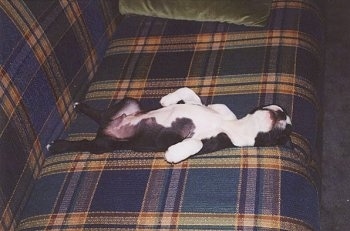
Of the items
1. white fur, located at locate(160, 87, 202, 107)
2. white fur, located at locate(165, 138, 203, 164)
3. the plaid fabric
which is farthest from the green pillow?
white fur, located at locate(165, 138, 203, 164)

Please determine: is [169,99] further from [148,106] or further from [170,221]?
[170,221]

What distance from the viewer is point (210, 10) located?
190 cm

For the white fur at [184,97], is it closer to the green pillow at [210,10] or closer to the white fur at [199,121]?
the white fur at [199,121]

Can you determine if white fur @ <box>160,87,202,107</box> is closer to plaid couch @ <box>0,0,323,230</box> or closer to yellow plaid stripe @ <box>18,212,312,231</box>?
plaid couch @ <box>0,0,323,230</box>

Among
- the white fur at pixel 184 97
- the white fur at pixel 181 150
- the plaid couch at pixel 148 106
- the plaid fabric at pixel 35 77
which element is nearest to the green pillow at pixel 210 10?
the plaid couch at pixel 148 106

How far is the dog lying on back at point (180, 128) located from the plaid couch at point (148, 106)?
0.12 feet

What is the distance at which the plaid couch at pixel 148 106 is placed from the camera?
1354mm

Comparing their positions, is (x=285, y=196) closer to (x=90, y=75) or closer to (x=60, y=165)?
(x=60, y=165)

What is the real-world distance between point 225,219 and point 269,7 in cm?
96

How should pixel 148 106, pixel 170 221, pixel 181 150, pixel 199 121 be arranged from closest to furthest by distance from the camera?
1. pixel 170 221
2. pixel 181 150
3. pixel 199 121
4. pixel 148 106

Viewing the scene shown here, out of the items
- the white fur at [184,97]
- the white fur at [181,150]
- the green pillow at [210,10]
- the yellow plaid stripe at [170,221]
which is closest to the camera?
the yellow plaid stripe at [170,221]

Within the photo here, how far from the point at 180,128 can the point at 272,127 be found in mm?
305

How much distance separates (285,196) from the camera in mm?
1334

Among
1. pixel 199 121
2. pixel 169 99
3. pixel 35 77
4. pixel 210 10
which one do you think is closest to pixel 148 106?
pixel 169 99
